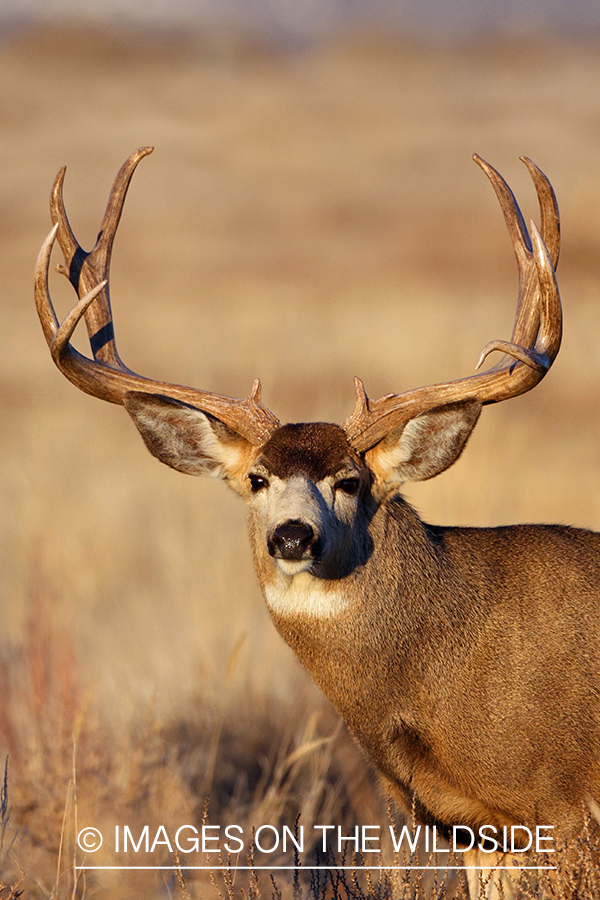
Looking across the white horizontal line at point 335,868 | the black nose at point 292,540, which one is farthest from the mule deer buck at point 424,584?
the white horizontal line at point 335,868

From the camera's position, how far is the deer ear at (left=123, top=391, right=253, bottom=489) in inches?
206

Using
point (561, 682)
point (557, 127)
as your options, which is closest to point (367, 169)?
point (557, 127)

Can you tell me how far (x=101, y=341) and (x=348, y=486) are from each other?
1417 mm

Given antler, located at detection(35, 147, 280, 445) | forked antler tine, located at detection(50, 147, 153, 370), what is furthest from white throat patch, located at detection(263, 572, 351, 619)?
forked antler tine, located at detection(50, 147, 153, 370)

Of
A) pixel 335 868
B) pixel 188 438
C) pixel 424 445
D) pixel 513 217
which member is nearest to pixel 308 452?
pixel 424 445

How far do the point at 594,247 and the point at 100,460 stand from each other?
8.83 metres

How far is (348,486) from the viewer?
16.5ft

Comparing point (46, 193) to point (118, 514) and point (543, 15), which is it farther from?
point (543, 15)

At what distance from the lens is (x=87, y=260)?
18.8 feet

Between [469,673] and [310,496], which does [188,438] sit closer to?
[310,496]

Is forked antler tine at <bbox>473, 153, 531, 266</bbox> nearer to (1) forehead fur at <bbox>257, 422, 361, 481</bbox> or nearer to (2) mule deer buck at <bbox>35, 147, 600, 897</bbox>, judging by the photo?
(2) mule deer buck at <bbox>35, 147, 600, 897</bbox>

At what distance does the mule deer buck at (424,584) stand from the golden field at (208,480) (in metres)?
0.61

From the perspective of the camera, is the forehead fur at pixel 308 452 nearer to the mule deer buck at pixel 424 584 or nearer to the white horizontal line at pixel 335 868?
the mule deer buck at pixel 424 584

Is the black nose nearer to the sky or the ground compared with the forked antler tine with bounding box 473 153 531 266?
nearer to the ground
